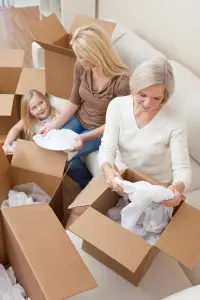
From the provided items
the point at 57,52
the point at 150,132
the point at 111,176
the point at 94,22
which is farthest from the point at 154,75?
the point at 94,22

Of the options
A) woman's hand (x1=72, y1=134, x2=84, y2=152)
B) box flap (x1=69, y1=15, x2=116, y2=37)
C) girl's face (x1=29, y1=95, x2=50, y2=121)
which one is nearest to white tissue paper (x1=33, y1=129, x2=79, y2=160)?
woman's hand (x1=72, y1=134, x2=84, y2=152)

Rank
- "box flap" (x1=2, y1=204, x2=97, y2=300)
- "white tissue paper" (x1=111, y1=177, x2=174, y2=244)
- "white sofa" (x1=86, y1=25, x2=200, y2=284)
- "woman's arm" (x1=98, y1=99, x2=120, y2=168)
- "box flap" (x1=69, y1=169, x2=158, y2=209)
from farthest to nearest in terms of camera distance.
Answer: "white sofa" (x1=86, y1=25, x2=200, y2=284) < "woman's arm" (x1=98, y1=99, x2=120, y2=168) < "box flap" (x1=69, y1=169, x2=158, y2=209) < "white tissue paper" (x1=111, y1=177, x2=174, y2=244) < "box flap" (x1=2, y1=204, x2=97, y2=300)

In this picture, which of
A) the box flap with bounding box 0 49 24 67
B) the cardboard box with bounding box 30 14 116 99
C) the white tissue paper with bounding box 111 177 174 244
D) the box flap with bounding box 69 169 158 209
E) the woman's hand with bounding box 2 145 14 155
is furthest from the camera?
the box flap with bounding box 0 49 24 67

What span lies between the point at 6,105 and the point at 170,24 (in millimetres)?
1038

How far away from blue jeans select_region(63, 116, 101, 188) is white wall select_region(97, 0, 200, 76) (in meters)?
0.69

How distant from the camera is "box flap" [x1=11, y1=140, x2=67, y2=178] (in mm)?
1694

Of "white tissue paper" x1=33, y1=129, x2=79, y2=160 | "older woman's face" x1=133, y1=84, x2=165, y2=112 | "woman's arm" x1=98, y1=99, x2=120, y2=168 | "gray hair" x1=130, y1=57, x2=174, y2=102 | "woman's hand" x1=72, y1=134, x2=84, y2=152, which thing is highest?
"gray hair" x1=130, y1=57, x2=174, y2=102

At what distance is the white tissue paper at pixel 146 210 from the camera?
47.9 inches

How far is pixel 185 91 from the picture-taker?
1797 mm

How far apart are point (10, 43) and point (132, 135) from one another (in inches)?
94.5

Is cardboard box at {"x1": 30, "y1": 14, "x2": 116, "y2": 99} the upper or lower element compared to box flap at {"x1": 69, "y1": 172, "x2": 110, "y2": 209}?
upper

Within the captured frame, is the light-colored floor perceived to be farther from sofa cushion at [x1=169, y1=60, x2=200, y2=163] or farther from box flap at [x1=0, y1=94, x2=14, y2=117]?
box flap at [x1=0, y1=94, x2=14, y2=117]

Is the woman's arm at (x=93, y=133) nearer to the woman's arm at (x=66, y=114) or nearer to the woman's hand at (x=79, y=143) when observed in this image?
the woman's hand at (x=79, y=143)

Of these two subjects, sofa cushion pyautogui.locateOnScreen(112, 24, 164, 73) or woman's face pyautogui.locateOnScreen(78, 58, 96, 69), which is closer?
woman's face pyautogui.locateOnScreen(78, 58, 96, 69)
